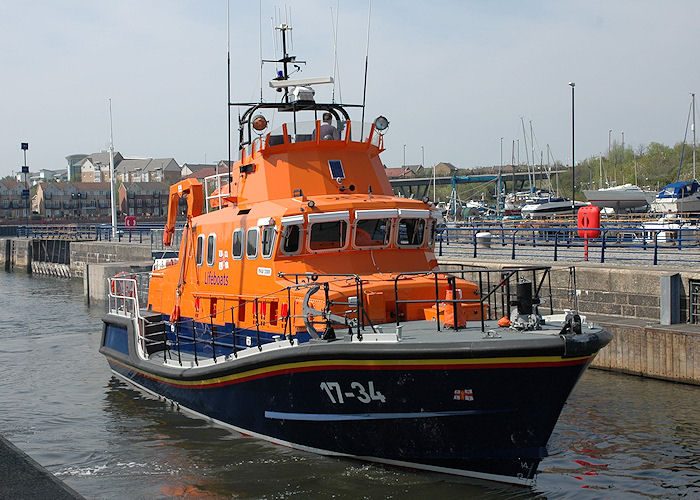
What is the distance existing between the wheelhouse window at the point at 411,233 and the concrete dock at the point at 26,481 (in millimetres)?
5409

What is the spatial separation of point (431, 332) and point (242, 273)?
3.31 m

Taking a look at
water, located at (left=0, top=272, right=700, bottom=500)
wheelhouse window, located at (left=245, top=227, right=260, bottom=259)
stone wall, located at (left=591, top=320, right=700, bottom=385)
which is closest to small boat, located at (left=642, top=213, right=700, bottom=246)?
stone wall, located at (left=591, top=320, right=700, bottom=385)

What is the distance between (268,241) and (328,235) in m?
0.81

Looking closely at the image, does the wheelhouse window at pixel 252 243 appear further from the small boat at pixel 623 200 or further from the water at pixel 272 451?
the small boat at pixel 623 200

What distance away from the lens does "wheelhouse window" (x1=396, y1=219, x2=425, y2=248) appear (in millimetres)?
10711

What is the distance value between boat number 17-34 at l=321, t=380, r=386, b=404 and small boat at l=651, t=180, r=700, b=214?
30.3m

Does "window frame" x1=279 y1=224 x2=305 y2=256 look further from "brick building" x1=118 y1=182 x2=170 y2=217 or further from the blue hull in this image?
"brick building" x1=118 y1=182 x2=170 y2=217

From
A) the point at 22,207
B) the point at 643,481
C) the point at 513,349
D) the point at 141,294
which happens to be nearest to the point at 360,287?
the point at 513,349

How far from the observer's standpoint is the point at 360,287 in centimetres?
881

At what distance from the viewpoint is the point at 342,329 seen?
9.16 m

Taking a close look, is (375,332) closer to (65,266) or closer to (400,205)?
(400,205)

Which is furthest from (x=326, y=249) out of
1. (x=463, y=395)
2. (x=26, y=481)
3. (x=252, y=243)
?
(x=26, y=481)

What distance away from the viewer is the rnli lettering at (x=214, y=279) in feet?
36.9

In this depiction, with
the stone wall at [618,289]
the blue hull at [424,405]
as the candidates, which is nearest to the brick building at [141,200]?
the stone wall at [618,289]
